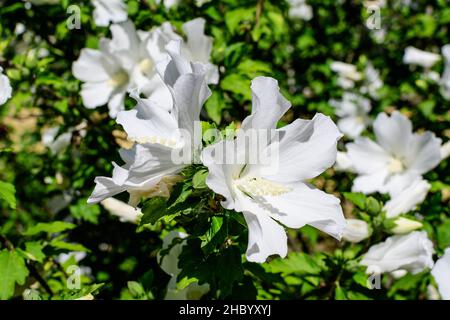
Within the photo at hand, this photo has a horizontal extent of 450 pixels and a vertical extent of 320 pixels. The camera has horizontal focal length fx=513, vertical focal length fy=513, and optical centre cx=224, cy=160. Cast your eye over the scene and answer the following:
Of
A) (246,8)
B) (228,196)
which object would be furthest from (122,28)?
(228,196)

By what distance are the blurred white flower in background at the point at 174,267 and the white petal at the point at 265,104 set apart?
58 centimetres

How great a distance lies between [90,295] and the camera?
65.4 inches

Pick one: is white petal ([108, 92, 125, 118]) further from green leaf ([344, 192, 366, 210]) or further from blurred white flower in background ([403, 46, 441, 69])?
blurred white flower in background ([403, 46, 441, 69])

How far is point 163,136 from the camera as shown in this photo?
143cm

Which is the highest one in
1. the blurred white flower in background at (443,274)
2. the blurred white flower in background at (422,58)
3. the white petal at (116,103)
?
the white petal at (116,103)

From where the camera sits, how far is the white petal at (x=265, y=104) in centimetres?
131

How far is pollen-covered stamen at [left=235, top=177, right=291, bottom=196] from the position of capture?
1.38 m

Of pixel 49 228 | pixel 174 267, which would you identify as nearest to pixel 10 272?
pixel 49 228

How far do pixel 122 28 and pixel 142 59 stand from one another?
0.18 meters

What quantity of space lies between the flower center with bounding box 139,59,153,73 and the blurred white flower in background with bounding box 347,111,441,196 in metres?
1.10

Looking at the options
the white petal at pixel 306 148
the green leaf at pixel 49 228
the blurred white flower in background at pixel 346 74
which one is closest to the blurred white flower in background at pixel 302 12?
the blurred white flower in background at pixel 346 74

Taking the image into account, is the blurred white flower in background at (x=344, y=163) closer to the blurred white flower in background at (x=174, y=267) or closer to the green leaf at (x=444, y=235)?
the green leaf at (x=444, y=235)

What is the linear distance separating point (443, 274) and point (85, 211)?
1867 mm
